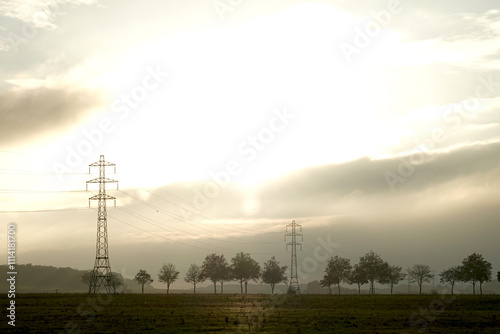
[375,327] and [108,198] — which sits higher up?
[108,198]

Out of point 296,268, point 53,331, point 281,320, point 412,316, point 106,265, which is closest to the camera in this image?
point 53,331

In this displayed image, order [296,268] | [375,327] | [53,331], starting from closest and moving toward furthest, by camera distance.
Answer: [53,331] → [375,327] → [296,268]

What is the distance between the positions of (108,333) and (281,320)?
21.0m

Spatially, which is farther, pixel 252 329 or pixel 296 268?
pixel 296 268

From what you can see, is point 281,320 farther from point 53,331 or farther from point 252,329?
point 53,331

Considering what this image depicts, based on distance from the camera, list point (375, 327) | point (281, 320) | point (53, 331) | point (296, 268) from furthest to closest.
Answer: point (296, 268), point (281, 320), point (375, 327), point (53, 331)

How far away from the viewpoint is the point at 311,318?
6762 cm

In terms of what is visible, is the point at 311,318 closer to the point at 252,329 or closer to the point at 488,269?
the point at 252,329

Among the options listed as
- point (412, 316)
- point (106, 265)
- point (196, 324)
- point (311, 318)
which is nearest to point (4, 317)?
point (196, 324)

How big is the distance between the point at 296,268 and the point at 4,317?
444ft

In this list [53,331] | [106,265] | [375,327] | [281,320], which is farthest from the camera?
[106,265]

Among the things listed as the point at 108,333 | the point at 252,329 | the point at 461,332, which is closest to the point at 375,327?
the point at 461,332

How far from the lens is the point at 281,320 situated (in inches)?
2522

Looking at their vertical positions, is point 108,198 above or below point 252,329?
above
